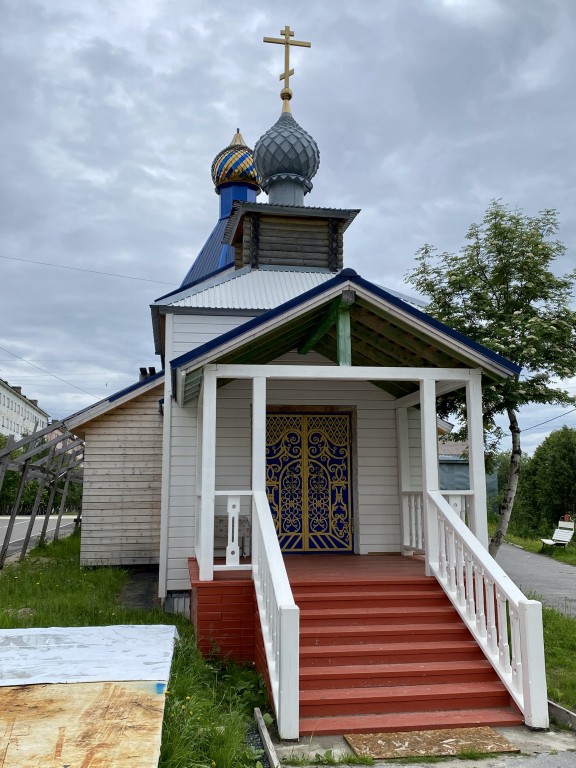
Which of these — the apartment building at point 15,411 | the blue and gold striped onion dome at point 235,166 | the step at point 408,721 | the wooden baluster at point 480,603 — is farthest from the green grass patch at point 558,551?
the apartment building at point 15,411

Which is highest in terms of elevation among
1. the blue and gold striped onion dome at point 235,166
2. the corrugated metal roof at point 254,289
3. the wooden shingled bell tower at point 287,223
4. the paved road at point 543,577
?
the blue and gold striped onion dome at point 235,166

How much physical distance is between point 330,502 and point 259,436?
8.73 feet

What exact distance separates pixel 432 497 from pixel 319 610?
1.64m

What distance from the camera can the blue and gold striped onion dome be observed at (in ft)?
65.5

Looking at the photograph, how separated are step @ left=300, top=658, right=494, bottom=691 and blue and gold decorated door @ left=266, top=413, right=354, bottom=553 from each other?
11.1 ft

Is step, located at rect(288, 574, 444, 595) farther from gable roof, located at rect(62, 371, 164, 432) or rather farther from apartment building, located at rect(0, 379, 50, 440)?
apartment building, located at rect(0, 379, 50, 440)

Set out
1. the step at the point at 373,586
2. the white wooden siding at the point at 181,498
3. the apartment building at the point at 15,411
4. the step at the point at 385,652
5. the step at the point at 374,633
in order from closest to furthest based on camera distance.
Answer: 1. the step at the point at 385,652
2. the step at the point at 374,633
3. the step at the point at 373,586
4. the white wooden siding at the point at 181,498
5. the apartment building at the point at 15,411

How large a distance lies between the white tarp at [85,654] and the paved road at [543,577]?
555 centimetres

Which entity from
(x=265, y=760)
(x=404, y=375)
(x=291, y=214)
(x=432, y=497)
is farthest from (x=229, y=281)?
(x=265, y=760)

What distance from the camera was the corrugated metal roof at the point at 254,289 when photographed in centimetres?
955

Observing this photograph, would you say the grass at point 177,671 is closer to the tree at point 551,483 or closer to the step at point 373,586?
the step at point 373,586

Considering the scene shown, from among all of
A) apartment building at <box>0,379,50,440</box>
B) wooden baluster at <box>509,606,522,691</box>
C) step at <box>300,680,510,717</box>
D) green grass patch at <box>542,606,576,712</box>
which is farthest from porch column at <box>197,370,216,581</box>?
apartment building at <box>0,379,50,440</box>

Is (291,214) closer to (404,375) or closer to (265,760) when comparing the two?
(404,375)

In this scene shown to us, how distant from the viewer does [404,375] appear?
6996 mm
